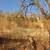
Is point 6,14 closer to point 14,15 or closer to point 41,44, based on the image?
point 14,15

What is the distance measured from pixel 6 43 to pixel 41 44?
1.44m

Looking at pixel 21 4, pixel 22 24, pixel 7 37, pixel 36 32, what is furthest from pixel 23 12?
pixel 7 37

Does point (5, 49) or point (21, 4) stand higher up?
point (21, 4)

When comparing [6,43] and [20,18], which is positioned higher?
[20,18]

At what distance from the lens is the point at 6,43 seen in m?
8.61

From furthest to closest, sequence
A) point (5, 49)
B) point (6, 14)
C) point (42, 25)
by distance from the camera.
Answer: point (6, 14) → point (42, 25) → point (5, 49)

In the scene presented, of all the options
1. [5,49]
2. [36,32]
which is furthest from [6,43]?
[36,32]

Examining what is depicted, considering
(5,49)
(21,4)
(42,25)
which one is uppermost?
(21,4)

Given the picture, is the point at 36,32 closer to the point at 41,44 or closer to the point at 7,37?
the point at 41,44

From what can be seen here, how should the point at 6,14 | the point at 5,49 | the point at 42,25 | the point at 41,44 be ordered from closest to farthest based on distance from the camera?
the point at 5,49
the point at 41,44
the point at 42,25
the point at 6,14

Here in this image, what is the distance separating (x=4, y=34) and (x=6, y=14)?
2.31 meters

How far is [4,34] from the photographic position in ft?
29.1

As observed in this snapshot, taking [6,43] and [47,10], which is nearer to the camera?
[6,43]

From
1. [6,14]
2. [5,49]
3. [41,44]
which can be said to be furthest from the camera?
[6,14]
